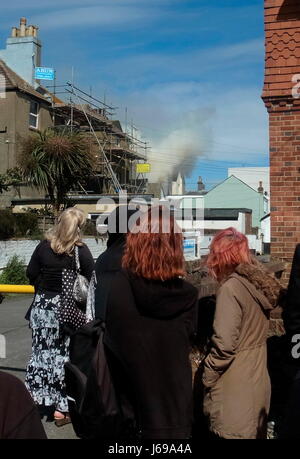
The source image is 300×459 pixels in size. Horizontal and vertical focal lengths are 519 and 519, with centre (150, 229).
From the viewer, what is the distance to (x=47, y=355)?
14.6 ft

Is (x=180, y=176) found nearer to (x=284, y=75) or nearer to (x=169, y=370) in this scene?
(x=284, y=75)

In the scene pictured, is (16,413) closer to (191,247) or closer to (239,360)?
(239,360)

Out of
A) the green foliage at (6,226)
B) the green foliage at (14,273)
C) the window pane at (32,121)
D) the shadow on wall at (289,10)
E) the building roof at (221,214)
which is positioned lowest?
the green foliage at (14,273)

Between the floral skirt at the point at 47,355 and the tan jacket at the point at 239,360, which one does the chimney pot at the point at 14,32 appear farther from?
the tan jacket at the point at 239,360

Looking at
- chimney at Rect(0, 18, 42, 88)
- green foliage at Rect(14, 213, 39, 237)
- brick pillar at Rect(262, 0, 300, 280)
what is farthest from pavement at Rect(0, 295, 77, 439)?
chimney at Rect(0, 18, 42, 88)

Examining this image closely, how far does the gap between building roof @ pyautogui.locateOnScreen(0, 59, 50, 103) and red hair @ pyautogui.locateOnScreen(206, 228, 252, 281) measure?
87.7 ft

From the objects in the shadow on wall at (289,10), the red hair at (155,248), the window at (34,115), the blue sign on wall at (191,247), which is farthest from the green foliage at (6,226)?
the red hair at (155,248)

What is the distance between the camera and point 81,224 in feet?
14.4

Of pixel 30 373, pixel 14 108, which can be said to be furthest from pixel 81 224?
pixel 14 108

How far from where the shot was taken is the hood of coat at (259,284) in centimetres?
322

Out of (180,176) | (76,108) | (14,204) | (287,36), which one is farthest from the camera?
(180,176)

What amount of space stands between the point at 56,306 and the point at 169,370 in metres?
2.01

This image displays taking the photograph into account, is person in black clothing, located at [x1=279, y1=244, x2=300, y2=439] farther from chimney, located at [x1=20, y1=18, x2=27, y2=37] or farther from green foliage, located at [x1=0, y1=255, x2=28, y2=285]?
chimney, located at [x1=20, y1=18, x2=27, y2=37]

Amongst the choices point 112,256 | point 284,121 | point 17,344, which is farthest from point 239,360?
point 17,344
